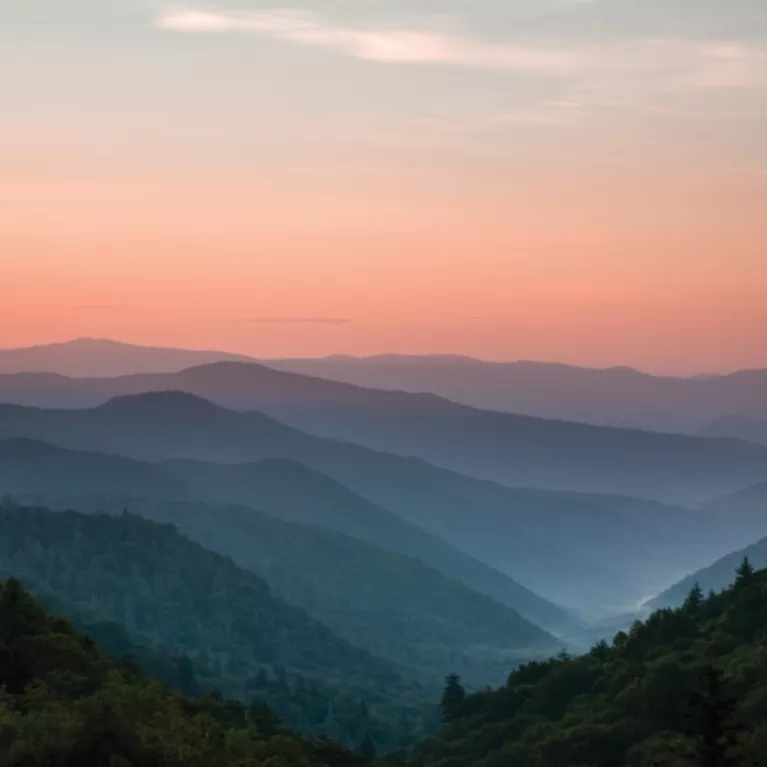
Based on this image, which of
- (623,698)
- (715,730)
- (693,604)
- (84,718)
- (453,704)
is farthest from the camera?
(693,604)

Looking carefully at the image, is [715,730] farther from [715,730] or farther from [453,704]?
[453,704]

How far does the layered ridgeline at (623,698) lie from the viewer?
289ft

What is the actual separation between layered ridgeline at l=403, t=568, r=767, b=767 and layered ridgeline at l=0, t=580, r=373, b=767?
19.5 m

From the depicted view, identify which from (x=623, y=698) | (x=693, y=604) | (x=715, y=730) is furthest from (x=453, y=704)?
(x=715, y=730)

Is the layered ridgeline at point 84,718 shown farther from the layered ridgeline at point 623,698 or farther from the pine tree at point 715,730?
the pine tree at point 715,730

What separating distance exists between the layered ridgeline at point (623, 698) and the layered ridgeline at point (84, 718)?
1948 cm

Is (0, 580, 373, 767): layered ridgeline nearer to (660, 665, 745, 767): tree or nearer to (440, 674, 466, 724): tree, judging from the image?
(660, 665, 745, 767): tree

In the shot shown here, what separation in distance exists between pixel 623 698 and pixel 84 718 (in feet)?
189

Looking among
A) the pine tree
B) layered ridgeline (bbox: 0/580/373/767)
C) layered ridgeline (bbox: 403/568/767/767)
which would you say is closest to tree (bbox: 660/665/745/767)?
the pine tree

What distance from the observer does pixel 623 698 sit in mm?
97250

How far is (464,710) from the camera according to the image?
135875mm

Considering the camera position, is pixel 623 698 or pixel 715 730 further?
pixel 623 698

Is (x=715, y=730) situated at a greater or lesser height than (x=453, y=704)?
greater

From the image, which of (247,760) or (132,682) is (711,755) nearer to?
(247,760)
